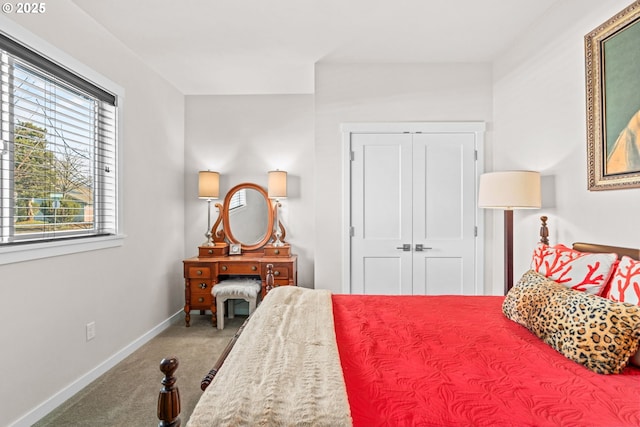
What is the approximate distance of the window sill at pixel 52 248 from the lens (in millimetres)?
1920

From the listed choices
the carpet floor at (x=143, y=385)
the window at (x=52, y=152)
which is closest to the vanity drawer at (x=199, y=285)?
the carpet floor at (x=143, y=385)

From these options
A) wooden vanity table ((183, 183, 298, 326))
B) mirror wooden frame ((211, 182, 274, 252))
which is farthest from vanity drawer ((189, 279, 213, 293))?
mirror wooden frame ((211, 182, 274, 252))

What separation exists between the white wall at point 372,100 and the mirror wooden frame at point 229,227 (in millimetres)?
952

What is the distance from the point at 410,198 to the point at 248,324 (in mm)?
2224

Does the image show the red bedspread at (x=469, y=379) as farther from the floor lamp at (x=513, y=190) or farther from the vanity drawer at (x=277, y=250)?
the vanity drawer at (x=277, y=250)

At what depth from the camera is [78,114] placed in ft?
8.35

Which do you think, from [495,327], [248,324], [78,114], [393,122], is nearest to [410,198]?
[393,122]

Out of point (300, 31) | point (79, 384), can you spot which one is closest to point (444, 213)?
point (300, 31)

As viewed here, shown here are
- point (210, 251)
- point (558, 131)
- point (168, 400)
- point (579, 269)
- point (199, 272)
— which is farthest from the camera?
point (210, 251)

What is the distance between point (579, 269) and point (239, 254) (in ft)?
10.7

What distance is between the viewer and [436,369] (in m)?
1.26

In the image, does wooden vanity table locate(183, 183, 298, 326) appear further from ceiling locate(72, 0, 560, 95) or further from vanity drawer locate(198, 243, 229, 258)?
ceiling locate(72, 0, 560, 95)

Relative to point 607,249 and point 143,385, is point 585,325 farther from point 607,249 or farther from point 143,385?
point 143,385

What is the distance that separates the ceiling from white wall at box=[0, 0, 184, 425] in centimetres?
24
